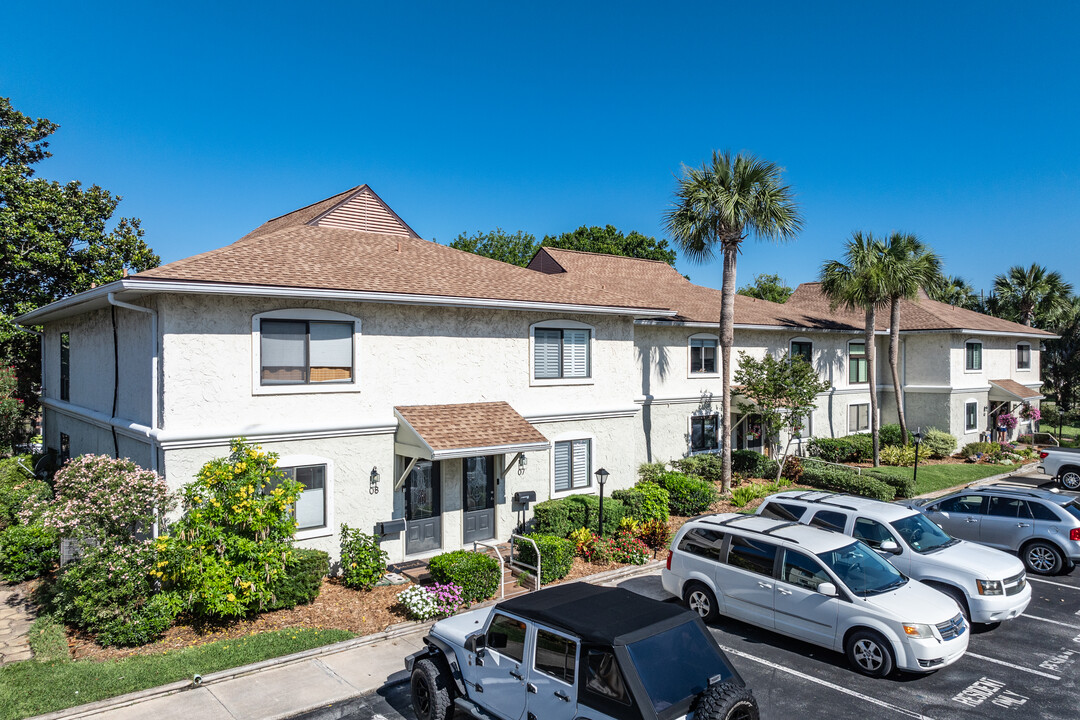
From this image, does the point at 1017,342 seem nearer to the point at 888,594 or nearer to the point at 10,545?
the point at 888,594

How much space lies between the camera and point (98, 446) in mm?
16797

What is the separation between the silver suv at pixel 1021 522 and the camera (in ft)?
47.1

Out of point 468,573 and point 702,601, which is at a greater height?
point 468,573

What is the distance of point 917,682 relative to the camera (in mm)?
9391

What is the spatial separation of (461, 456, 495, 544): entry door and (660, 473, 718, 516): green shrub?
5943 millimetres

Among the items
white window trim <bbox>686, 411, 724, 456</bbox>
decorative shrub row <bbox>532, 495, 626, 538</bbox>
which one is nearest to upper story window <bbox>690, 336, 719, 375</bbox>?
white window trim <bbox>686, 411, 724, 456</bbox>

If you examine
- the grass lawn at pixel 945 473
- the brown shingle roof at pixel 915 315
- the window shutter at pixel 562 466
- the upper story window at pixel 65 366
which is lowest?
the grass lawn at pixel 945 473

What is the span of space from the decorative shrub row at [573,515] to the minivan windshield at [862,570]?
6745 mm

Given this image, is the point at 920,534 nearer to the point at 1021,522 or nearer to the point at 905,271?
the point at 1021,522

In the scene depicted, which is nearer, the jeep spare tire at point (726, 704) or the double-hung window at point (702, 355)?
the jeep spare tire at point (726, 704)

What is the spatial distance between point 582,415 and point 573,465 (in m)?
1.40

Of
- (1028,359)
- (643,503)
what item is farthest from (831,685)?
(1028,359)

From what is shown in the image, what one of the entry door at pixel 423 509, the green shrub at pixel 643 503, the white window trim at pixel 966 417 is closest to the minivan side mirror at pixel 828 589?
the green shrub at pixel 643 503

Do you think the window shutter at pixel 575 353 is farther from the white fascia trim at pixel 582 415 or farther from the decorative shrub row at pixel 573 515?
the decorative shrub row at pixel 573 515
